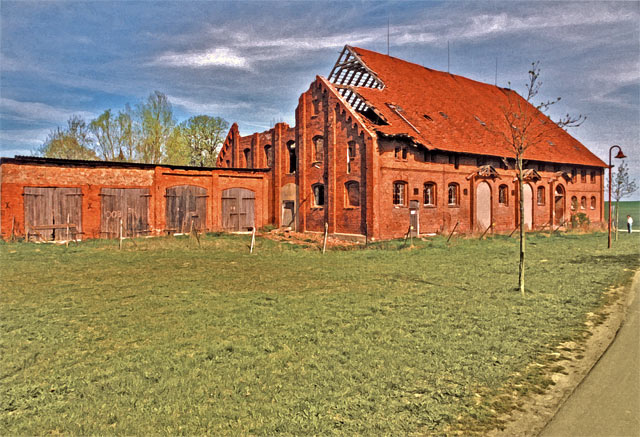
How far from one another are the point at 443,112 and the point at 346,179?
30.8 feet

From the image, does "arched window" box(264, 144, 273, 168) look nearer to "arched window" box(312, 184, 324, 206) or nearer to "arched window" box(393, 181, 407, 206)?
"arched window" box(312, 184, 324, 206)

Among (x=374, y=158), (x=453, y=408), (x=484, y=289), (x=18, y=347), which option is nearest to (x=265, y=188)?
(x=374, y=158)

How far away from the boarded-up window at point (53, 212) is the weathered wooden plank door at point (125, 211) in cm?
125

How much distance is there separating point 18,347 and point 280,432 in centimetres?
430

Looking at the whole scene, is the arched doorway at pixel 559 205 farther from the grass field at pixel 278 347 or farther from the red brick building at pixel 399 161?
the grass field at pixel 278 347

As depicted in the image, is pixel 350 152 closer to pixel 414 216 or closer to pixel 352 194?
pixel 352 194

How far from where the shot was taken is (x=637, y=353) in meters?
5.50

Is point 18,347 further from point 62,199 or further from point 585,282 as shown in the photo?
point 62,199

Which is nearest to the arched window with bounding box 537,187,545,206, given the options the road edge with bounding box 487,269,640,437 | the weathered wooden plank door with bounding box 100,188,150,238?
the road edge with bounding box 487,269,640,437

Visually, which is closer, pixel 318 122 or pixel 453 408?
pixel 453 408

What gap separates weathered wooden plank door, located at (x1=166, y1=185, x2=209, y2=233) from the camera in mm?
24688

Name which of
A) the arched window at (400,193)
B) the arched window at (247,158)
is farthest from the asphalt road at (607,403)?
the arched window at (247,158)

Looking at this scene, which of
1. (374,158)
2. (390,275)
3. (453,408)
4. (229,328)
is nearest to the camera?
(453,408)

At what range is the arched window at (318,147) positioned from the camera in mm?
25497
